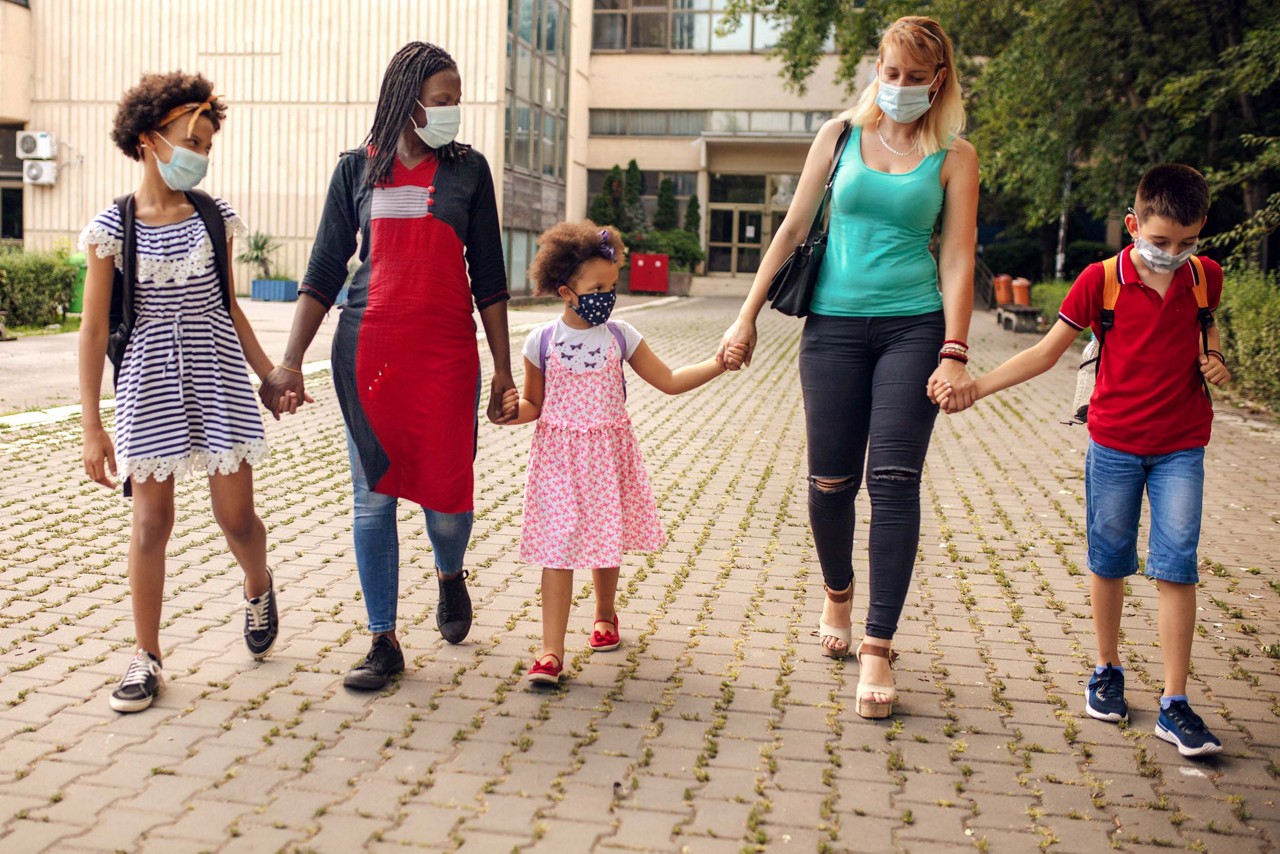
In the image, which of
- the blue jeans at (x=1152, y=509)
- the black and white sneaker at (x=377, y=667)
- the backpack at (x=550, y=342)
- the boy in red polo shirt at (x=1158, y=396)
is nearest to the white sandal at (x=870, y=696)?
the boy in red polo shirt at (x=1158, y=396)

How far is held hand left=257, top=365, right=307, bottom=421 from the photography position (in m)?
4.34

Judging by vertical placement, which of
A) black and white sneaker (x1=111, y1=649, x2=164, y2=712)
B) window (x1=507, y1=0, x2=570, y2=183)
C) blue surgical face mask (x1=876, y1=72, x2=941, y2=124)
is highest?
window (x1=507, y1=0, x2=570, y2=183)

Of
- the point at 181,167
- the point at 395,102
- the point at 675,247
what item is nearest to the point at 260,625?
the point at 181,167

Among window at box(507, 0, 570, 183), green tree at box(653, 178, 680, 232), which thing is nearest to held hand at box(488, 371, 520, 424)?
window at box(507, 0, 570, 183)

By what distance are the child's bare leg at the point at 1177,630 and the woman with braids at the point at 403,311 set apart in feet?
7.08

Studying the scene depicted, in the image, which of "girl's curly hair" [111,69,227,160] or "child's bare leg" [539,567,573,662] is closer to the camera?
"girl's curly hair" [111,69,227,160]

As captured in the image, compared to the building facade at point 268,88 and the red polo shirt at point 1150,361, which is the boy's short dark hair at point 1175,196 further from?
the building facade at point 268,88

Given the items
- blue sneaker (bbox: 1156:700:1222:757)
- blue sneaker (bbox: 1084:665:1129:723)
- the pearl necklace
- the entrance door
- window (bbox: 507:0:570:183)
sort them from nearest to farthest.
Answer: blue sneaker (bbox: 1156:700:1222:757) → blue sneaker (bbox: 1084:665:1129:723) → the pearl necklace → window (bbox: 507:0:570:183) → the entrance door

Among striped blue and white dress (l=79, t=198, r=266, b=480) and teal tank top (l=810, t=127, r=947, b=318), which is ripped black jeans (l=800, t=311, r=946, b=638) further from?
striped blue and white dress (l=79, t=198, r=266, b=480)

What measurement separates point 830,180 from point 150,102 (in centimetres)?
218

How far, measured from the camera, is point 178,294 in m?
4.24

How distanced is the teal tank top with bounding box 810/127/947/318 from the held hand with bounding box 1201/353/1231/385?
2.68 feet

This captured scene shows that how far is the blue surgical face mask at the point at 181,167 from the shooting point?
4.17 meters

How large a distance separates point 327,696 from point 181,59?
30.6 metres
